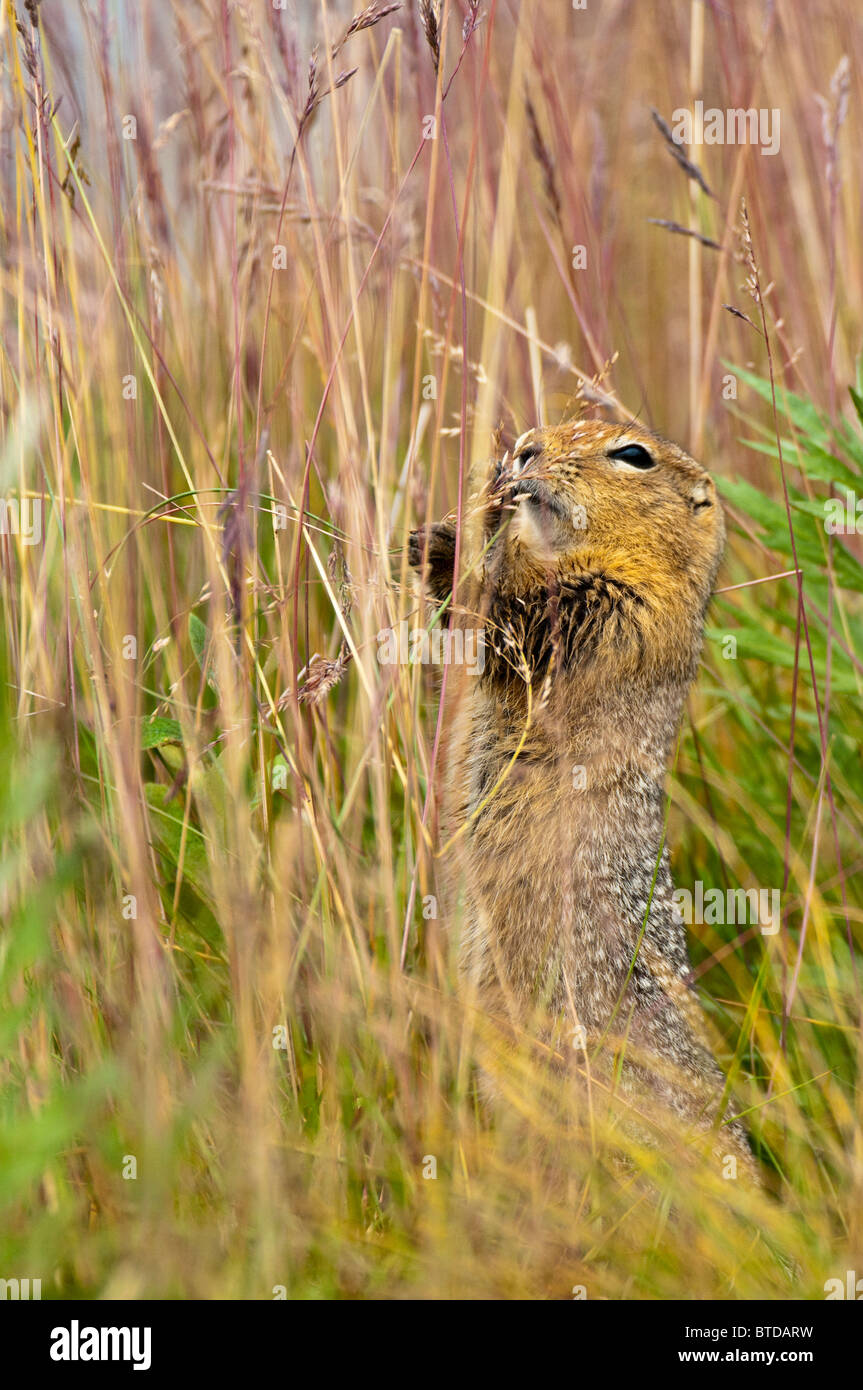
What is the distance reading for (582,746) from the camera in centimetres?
284

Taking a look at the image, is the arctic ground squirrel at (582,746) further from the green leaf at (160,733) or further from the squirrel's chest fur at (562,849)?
the green leaf at (160,733)

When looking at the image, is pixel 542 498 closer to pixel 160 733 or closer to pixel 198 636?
pixel 198 636

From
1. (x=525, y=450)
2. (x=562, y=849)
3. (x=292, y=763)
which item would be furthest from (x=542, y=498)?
(x=292, y=763)

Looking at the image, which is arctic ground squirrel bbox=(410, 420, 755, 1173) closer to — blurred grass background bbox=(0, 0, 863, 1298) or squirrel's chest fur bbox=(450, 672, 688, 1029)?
squirrel's chest fur bbox=(450, 672, 688, 1029)

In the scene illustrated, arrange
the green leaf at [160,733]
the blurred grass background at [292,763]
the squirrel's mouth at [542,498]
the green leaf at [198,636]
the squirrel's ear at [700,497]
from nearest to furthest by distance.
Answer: the blurred grass background at [292,763] < the green leaf at [160,733] < the green leaf at [198,636] < the squirrel's mouth at [542,498] < the squirrel's ear at [700,497]

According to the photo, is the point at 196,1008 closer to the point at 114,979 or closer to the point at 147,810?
the point at 114,979

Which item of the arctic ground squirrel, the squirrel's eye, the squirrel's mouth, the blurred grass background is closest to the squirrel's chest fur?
the arctic ground squirrel

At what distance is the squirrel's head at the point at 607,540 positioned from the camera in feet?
9.54

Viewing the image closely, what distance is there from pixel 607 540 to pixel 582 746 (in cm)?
54

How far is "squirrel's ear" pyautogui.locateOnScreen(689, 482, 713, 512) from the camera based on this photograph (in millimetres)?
3279

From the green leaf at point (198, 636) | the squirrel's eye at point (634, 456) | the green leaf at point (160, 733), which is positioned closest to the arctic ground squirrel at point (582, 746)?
the squirrel's eye at point (634, 456)

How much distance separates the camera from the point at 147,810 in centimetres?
250

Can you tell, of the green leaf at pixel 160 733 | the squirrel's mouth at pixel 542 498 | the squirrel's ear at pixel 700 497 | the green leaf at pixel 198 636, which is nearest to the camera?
the green leaf at pixel 160 733
